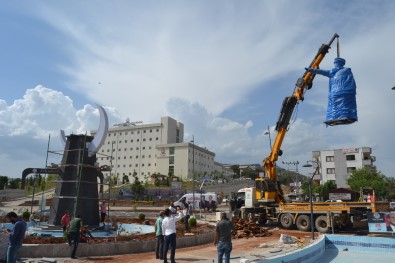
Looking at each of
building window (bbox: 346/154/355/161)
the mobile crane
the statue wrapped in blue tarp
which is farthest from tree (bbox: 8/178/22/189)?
the statue wrapped in blue tarp

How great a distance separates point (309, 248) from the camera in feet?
42.7

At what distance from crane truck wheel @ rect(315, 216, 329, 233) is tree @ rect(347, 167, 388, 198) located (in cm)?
3911

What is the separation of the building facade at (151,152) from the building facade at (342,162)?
2376 inches

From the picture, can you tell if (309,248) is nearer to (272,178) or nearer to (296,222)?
(296,222)

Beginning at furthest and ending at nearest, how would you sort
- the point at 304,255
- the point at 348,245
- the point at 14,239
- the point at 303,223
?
the point at 303,223, the point at 348,245, the point at 304,255, the point at 14,239

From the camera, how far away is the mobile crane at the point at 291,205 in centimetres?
1984

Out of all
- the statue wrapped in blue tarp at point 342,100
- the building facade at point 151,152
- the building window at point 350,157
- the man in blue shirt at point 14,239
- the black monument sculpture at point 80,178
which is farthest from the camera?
the building facade at point 151,152

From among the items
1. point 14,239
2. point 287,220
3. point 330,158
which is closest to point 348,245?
point 287,220

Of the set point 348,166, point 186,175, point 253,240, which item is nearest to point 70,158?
point 253,240

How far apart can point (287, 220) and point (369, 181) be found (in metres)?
41.7

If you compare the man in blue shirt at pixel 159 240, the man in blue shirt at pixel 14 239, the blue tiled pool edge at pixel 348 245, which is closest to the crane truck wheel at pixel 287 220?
the blue tiled pool edge at pixel 348 245

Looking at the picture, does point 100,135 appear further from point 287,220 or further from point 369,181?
point 369,181

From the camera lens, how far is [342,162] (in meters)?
73.6

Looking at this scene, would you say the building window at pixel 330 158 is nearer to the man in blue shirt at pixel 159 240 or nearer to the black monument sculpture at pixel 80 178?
the black monument sculpture at pixel 80 178
